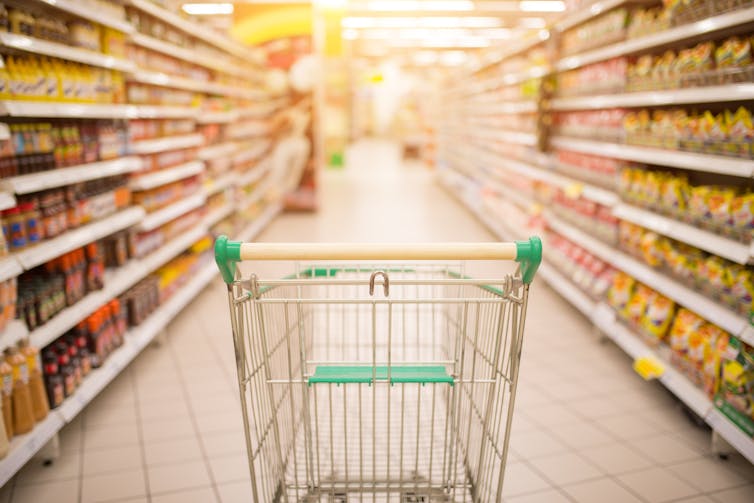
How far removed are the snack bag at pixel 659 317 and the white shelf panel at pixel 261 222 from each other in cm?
432

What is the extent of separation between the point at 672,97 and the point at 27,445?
360 centimetres

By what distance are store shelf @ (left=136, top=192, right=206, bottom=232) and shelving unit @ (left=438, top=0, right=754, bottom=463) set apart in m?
3.03

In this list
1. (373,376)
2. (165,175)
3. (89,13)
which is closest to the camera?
(373,376)

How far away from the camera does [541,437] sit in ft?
9.20

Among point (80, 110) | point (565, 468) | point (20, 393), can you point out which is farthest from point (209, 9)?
point (565, 468)

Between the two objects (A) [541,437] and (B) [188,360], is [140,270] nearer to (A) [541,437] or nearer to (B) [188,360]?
(B) [188,360]

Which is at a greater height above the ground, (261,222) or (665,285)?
(665,285)

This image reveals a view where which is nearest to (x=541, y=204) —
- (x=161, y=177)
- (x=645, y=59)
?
(x=645, y=59)

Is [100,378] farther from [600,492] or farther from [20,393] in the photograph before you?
[600,492]

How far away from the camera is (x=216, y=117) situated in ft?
18.2

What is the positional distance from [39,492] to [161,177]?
228 cm

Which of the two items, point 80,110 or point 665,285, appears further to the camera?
point 665,285

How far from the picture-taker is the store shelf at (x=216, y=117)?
207 inches

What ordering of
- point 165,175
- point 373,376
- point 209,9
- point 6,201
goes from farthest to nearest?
1. point 209,9
2. point 165,175
3. point 6,201
4. point 373,376
